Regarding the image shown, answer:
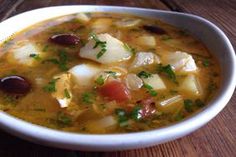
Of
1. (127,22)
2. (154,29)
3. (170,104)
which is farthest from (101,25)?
(170,104)

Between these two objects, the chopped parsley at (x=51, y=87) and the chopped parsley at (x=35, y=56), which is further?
the chopped parsley at (x=35, y=56)

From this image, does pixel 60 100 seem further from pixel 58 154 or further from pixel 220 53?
pixel 220 53

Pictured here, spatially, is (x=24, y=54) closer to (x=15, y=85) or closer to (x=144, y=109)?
(x=15, y=85)

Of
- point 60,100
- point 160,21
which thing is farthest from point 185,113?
point 160,21

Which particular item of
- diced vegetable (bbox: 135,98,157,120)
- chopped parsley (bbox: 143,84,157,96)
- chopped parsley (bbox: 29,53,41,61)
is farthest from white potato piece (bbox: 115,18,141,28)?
diced vegetable (bbox: 135,98,157,120)

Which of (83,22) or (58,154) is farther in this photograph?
(83,22)

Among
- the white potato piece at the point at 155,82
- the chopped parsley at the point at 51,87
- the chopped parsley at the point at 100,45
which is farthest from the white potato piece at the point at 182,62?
the chopped parsley at the point at 51,87

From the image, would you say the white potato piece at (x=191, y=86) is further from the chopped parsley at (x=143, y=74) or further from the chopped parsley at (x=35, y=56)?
the chopped parsley at (x=35, y=56)
